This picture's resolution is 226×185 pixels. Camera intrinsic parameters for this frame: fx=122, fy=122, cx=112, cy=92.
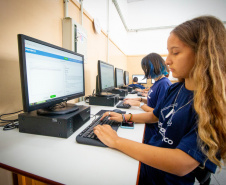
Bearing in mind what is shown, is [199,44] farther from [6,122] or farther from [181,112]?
[6,122]

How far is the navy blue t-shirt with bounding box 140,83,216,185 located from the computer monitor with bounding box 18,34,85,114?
0.55m

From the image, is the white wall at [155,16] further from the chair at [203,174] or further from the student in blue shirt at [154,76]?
the chair at [203,174]

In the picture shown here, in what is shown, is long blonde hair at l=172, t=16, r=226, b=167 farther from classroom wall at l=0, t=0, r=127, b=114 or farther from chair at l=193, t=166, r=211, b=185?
Answer: classroom wall at l=0, t=0, r=127, b=114

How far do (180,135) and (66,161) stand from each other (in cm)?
50

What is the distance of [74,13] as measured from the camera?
1.30 metres

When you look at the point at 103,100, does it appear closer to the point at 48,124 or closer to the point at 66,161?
the point at 48,124

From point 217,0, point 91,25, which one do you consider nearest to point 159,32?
point 217,0

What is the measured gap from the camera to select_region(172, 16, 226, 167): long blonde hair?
0.41 metres

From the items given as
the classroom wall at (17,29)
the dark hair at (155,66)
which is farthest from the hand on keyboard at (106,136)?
the dark hair at (155,66)

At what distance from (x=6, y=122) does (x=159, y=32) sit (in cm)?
477

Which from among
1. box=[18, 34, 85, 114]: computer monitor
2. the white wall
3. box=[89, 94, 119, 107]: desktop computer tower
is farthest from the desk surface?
the white wall

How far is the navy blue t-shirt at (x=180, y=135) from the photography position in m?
0.43

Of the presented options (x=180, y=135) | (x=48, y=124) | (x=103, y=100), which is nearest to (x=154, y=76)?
(x=103, y=100)

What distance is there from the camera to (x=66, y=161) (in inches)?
17.8
